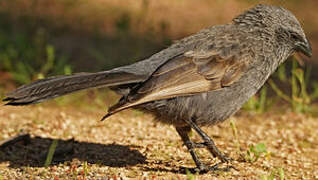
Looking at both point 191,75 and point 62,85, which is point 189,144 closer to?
point 191,75

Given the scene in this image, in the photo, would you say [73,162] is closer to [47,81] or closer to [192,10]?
[47,81]

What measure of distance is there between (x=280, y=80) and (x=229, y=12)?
315cm

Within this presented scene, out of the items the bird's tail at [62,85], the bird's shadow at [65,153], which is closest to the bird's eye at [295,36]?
the bird's tail at [62,85]

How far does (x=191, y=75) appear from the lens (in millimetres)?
4750

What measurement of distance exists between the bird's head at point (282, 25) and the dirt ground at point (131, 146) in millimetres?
1139

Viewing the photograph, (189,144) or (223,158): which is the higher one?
(189,144)

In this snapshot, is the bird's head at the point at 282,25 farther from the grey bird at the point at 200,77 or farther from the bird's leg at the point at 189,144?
the bird's leg at the point at 189,144

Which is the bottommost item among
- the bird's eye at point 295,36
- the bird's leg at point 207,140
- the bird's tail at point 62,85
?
the bird's leg at point 207,140

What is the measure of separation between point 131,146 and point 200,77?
4.29 feet

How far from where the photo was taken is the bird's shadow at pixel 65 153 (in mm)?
5168

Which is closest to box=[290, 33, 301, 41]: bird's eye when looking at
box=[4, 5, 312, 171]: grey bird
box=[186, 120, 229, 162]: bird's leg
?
box=[4, 5, 312, 171]: grey bird

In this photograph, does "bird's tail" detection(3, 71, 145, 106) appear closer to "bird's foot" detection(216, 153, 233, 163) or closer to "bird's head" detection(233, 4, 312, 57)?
"bird's foot" detection(216, 153, 233, 163)

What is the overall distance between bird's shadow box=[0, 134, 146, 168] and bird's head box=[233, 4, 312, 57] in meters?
1.79

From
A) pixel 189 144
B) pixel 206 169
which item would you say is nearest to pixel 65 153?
pixel 189 144
